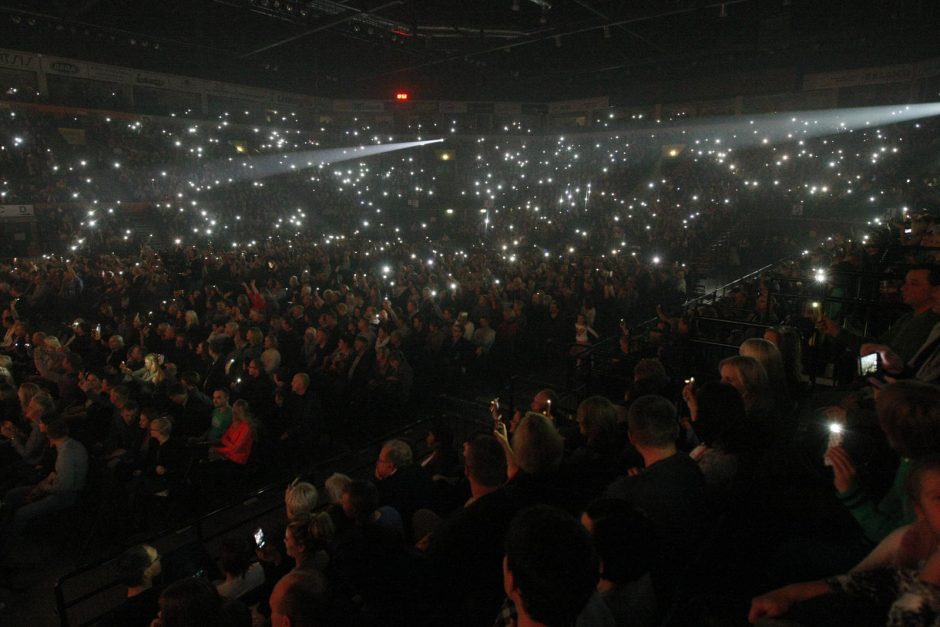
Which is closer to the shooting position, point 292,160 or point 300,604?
point 300,604

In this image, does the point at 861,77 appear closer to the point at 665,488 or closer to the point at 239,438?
the point at 665,488

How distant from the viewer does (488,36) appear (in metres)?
20.8

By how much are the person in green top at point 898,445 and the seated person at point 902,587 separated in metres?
0.27

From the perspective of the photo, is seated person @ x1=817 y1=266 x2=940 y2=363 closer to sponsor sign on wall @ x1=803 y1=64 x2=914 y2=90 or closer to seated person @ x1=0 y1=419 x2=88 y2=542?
seated person @ x1=0 y1=419 x2=88 y2=542

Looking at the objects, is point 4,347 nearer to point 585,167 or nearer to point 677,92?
point 677,92

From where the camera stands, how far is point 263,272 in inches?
605

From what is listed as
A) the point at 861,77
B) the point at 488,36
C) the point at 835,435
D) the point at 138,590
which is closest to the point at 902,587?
the point at 835,435

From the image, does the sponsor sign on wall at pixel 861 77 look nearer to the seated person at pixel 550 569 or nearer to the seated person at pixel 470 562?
the seated person at pixel 470 562

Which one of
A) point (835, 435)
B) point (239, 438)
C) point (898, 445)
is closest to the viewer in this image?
point (898, 445)

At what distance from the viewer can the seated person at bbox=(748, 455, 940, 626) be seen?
1454 millimetres

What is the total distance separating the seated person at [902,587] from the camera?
1454mm

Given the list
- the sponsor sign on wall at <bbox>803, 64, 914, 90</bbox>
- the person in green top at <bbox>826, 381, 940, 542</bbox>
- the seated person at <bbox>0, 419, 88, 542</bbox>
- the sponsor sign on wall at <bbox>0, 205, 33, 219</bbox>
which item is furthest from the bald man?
the sponsor sign on wall at <bbox>803, 64, 914, 90</bbox>

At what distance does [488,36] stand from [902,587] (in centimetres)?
2231

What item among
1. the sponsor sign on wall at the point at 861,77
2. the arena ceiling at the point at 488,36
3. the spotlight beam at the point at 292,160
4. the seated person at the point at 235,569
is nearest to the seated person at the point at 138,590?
the seated person at the point at 235,569
